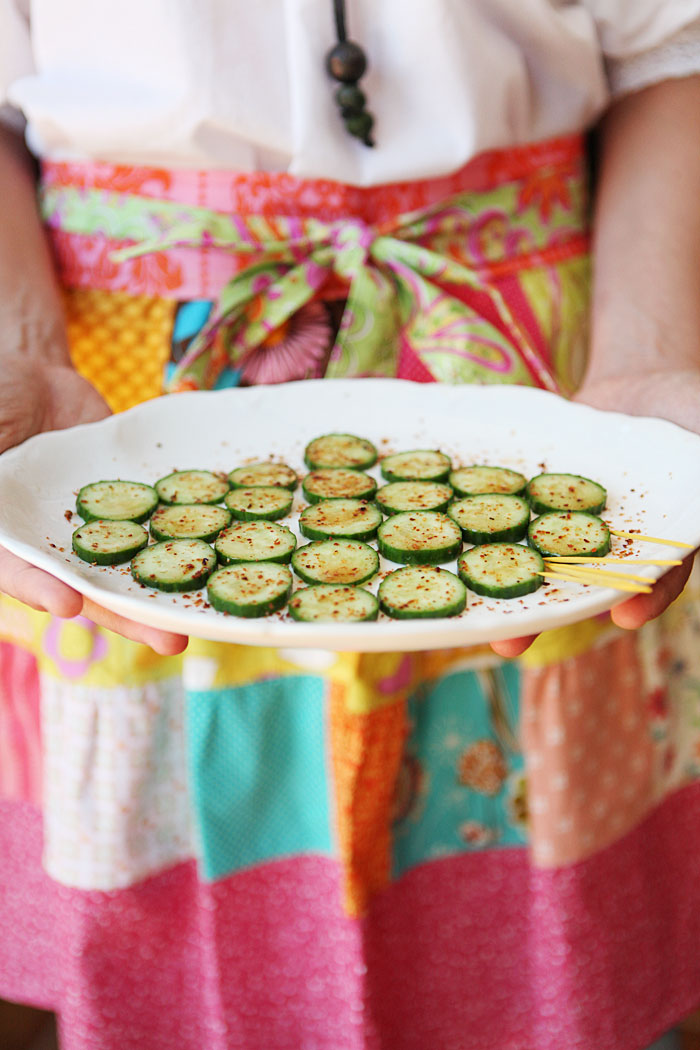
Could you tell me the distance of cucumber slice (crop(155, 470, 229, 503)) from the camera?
62.5 inches

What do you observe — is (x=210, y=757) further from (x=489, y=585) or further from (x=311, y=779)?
(x=489, y=585)

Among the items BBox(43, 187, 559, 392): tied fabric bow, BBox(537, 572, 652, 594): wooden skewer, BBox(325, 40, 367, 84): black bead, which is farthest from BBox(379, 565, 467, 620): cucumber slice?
BBox(325, 40, 367, 84): black bead

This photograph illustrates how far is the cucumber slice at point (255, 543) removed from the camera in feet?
4.66

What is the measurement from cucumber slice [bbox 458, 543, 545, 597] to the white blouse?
72 centimetres

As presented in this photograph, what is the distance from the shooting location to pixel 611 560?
1.28 meters

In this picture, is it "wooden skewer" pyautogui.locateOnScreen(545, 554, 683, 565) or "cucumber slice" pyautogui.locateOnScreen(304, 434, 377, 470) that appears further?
"cucumber slice" pyautogui.locateOnScreen(304, 434, 377, 470)

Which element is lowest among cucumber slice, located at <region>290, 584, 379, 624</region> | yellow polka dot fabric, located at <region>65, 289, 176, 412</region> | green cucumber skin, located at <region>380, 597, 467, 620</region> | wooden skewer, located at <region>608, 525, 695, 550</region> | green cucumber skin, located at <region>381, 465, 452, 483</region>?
green cucumber skin, located at <region>380, 597, 467, 620</region>

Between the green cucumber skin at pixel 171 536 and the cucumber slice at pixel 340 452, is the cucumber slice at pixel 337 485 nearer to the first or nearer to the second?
the cucumber slice at pixel 340 452

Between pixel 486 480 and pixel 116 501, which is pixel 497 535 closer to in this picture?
pixel 486 480

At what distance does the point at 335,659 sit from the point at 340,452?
0.38 metres

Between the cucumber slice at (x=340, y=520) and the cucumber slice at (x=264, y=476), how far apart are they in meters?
0.07

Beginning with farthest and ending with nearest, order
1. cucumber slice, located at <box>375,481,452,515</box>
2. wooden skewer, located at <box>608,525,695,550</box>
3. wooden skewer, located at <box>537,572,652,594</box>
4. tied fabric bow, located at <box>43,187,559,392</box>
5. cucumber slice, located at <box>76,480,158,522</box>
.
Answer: tied fabric bow, located at <box>43,187,559,392</box>, cucumber slice, located at <box>375,481,452,515</box>, cucumber slice, located at <box>76,480,158,522</box>, wooden skewer, located at <box>608,525,695,550</box>, wooden skewer, located at <box>537,572,652,594</box>

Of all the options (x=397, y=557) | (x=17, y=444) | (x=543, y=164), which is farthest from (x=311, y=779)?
(x=543, y=164)

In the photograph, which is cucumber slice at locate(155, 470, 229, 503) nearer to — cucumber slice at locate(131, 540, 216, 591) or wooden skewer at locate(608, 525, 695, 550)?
cucumber slice at locate(131, 540, 216, 591)
